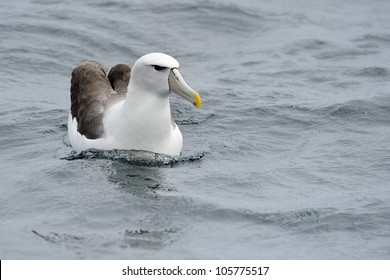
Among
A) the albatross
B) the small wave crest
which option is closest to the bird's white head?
the albatross

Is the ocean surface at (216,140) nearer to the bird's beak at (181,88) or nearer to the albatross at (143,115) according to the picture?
the albatross at (143,115)

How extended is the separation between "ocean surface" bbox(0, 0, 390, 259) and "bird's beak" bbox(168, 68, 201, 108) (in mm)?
799

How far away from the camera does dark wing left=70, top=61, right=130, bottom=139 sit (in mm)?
11472

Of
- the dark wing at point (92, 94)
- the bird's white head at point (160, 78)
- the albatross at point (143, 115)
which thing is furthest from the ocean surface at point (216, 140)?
the bird's white head at point (160, 78)

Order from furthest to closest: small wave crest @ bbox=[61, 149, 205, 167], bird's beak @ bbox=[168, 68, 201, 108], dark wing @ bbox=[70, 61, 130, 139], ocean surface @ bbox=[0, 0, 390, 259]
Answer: dark wing @ bbox=[70, 61, 130, 139]
small wave crest @ bbox=[61, 149, 205, 167]
bird's beak @ bbox=[168, 68, 201, 108]
ocean surface @ bbox=[0, 0, 390, 259]

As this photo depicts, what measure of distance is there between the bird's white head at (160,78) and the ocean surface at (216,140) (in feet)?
2.53

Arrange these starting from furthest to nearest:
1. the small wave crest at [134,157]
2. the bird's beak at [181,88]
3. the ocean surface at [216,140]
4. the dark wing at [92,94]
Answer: the dark wing at [92,94], the small wave crest at [134,157], the bird's beak at [181,88], the ocean surface at [216,140]

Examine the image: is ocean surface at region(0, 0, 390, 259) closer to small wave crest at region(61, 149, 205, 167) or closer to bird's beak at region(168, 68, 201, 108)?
small wave crest at region(61, 149, 205, 167)

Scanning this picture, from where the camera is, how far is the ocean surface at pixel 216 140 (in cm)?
895

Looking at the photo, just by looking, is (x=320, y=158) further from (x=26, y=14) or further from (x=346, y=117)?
(x=26, y=14)

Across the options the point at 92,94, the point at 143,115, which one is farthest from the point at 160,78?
the point at 92,94

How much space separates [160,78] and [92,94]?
4.19 feet

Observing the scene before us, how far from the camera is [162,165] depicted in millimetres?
11172
